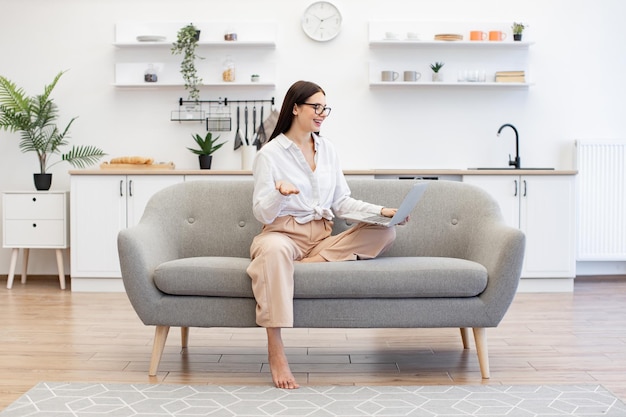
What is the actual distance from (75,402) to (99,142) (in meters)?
3.34

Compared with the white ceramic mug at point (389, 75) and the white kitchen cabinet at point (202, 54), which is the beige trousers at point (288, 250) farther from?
the white kitchen cabinet at point (202, 54)

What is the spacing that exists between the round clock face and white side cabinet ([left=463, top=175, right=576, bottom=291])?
1.61m

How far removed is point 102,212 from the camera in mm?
5012

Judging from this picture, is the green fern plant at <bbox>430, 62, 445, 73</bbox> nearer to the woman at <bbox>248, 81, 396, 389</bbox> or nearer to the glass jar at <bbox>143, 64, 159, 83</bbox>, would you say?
the glass jar at <bbox>143, 64, 159, 83</bbox>

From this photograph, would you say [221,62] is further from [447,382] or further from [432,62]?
[447,382]

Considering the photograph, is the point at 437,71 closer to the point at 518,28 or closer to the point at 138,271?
the point at 518,28

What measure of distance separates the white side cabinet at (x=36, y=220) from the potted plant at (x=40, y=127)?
0.17m

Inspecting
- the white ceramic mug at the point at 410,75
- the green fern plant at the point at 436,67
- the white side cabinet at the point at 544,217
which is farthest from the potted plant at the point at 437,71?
the white side cabinet at the point at 544,217

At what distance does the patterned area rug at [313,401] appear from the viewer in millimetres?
2361

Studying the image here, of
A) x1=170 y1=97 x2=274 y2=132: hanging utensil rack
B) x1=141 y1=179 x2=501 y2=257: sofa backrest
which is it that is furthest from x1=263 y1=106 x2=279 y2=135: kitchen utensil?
x1=141 y1=179 x2=501 y2=257: sofa backrest

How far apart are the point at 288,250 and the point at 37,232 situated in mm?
2969

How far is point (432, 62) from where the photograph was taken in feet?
17.9

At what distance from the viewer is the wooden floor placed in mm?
2828

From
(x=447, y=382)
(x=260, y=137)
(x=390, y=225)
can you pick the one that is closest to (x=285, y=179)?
(x=390, y=225)
